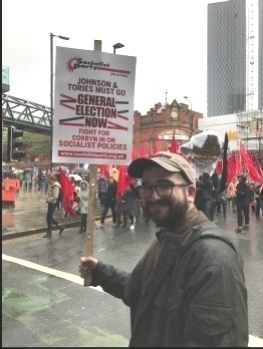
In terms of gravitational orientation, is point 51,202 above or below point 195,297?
below

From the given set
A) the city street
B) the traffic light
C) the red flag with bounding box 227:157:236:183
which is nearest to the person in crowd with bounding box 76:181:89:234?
the city street

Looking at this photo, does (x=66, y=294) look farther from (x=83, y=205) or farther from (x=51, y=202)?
(x=83, y=205)

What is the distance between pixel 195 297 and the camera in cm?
145

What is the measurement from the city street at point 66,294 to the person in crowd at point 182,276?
8.0 inches

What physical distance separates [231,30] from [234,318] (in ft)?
20.1

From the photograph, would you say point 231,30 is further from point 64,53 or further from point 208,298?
point 208,298

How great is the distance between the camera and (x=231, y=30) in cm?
661

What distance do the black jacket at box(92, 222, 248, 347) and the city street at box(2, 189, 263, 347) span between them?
18cm

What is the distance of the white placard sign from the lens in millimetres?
2391

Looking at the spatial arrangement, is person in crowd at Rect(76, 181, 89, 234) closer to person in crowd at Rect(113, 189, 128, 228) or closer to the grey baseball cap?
person in crowd at Rect(113, 189, 128, 228)

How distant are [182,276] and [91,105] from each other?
1323 millimetres

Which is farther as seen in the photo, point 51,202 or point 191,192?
point 51,202

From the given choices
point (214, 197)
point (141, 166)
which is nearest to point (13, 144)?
point (214, 197)

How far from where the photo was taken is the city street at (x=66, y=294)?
390 centimetres
